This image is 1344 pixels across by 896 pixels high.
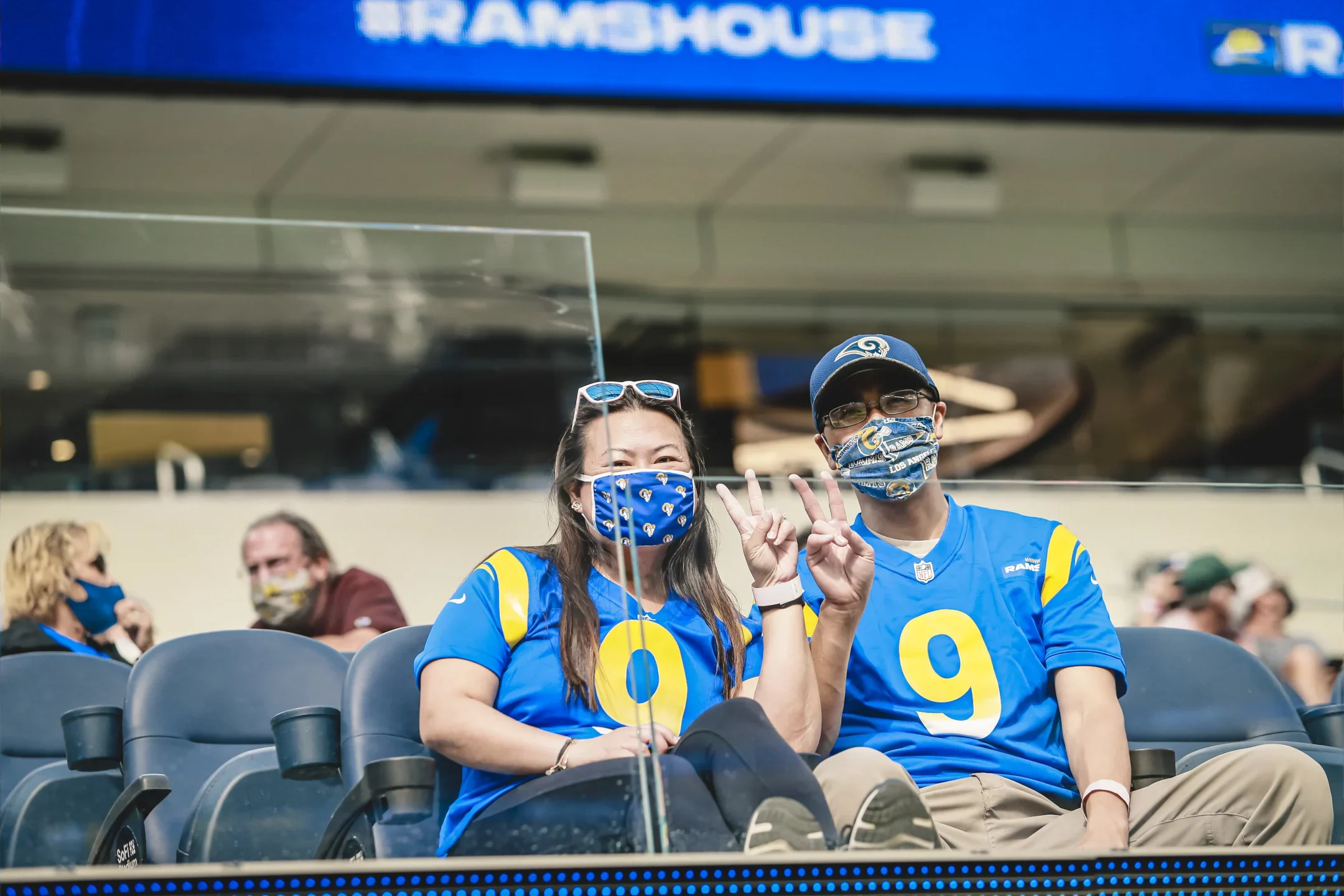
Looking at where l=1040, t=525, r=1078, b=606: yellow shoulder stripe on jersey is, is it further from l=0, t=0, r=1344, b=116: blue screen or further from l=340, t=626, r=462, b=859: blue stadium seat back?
l=0, t=0, r=1344, b=116: blue screen

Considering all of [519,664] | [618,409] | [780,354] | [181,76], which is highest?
[181,76]

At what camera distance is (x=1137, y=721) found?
2850 mm

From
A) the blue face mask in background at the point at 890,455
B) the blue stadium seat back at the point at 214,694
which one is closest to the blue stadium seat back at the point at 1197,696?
the blue face mask in background at the point at 890,455

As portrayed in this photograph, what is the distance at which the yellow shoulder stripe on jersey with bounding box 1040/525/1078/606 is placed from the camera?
8.80 ft

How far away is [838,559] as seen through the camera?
252 centimetres

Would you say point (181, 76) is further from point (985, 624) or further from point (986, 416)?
point (986, 416)

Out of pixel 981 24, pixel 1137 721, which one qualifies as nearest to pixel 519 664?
pixel 1137 721

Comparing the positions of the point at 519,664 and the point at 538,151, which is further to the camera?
the point at 538,151

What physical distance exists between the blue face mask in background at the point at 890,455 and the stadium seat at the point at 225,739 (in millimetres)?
909

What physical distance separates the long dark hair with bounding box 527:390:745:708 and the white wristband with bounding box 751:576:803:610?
0.06 m

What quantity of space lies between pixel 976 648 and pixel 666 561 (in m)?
0.52

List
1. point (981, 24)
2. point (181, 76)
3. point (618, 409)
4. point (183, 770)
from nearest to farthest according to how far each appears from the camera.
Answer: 1. point (183, 770)
2. point (618, 409)
3. point (181, 76)
4. point (981, 24)

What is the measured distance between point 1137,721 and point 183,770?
159 cm

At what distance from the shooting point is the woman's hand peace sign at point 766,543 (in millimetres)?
2510
